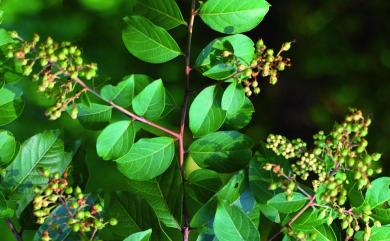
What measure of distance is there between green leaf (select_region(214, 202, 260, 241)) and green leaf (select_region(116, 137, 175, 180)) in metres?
0.19

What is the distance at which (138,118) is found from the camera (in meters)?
1.21

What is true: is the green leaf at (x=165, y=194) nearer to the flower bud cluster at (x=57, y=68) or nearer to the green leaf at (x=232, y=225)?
the green leaf at (x=232, y=225)

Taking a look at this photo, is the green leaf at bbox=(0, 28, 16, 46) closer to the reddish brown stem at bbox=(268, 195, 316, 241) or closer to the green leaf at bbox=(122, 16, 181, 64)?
the green leaf at bbox=(122, 16, 181, 64)

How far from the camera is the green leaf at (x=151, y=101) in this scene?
1.17 metres

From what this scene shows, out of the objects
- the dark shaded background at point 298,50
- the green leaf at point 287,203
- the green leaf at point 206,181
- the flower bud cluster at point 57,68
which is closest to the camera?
the flower bud cluster at point 57,68

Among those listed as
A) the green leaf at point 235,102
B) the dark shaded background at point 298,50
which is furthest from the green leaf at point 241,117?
the dark shaded background at point 298,50

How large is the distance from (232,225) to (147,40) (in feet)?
1.50

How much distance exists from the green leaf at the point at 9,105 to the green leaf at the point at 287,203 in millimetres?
626

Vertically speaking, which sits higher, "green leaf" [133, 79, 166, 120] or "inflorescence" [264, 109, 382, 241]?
"green leaf" [133, 79, 166, 120]

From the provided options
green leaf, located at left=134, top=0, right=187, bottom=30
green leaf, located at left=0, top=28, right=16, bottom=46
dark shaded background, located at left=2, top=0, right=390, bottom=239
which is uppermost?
green leaf, located at left=134, top=0, right=187, bottom=30

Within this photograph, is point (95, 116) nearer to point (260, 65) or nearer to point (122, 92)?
point (122, 92)

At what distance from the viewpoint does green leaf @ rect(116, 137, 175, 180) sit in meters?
1.21

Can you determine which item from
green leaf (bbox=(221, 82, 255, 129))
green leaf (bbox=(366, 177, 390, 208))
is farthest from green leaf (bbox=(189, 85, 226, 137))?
green leaf (bbox=(366, 177, 390, 208))

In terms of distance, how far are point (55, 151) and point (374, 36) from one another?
186cm
